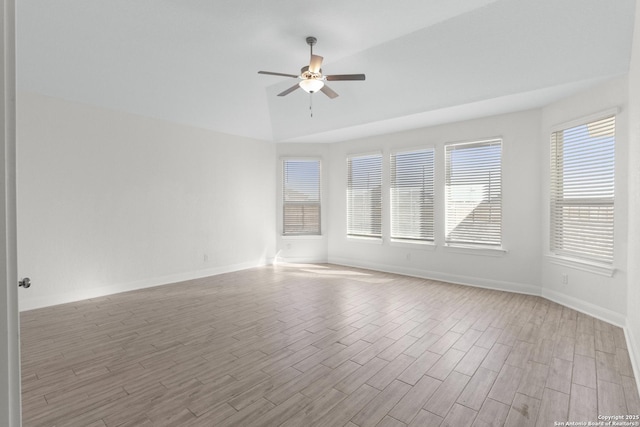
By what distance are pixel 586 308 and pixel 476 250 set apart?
Answer: 1.52m

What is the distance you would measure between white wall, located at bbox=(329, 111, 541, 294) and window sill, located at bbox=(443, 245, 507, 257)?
2 cm

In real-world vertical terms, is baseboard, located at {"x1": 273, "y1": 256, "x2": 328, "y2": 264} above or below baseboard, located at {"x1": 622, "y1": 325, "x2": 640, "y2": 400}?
above

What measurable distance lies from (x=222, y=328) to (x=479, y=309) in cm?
306

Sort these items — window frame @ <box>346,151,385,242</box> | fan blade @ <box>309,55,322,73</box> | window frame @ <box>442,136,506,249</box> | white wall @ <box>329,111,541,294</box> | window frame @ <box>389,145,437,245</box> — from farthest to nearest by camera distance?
window frame @ <box>346,151,385,242</box>
window frame @ <box>389,145,437,245</box>
window frame @ <box>442,136,506,249</box>
white wall @ <box>329,111,541,294</box>
fan blade @ <box>309,55,322,73</box>

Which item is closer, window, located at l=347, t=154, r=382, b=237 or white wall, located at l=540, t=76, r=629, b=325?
white wall, located at l=540, t=76, r=629, b=325

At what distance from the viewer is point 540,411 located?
204 centimetres

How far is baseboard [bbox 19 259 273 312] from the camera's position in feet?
13.2

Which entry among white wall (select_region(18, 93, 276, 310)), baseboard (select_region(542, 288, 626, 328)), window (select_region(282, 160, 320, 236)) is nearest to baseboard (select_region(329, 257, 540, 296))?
baseboard (select_region(542, 288, 626, 328))

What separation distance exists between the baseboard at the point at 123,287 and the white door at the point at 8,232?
4.14m

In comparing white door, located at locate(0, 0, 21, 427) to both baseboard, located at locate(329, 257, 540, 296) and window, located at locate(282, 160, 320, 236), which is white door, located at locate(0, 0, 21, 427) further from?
window, located at locate(282, 160, 320, 236)

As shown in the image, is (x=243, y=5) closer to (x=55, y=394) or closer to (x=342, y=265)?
(x=55, y=394)

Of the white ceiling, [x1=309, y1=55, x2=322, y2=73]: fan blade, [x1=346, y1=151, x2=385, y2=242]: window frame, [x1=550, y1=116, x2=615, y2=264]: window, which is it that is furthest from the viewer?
[x1=346, y1=151, x2=385, y2=242]: window frame

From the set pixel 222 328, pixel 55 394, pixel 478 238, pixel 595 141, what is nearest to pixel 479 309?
pixel 478 238

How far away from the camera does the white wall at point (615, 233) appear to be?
135 inches
